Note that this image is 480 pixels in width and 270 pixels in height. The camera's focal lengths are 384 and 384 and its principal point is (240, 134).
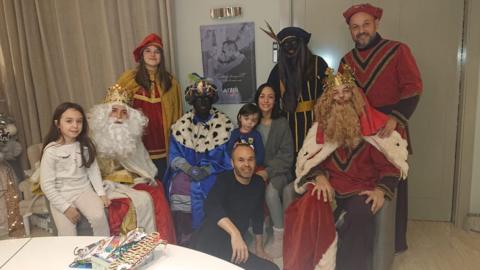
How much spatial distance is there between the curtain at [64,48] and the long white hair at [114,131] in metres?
0.79

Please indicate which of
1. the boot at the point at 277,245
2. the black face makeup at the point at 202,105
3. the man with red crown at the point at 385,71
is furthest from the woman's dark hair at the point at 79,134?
the man with red crown at the point at 385,71

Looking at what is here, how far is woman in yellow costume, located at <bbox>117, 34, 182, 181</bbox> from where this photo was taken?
9.95ft

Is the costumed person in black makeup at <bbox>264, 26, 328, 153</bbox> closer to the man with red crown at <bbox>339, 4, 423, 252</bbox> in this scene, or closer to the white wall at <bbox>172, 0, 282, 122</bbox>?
the man with red crown at <bbox>339, 4, 423, 252</bbox>

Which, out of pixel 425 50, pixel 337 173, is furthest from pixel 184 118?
pixel 425 50

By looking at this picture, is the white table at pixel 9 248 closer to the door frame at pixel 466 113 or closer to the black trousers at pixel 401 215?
the black trousers at pixel 401 215

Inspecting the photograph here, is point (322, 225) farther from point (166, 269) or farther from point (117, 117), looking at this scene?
point (117, 117)

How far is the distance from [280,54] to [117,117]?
129 centimetres

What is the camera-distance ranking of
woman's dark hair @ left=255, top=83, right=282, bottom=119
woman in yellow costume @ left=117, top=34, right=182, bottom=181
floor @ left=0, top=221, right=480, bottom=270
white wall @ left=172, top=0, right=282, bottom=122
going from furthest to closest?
1. white wall @ left=172, top=0, right=282, bottom=122
2. woman in yellow costume @ left=117, top=34, right=182, bottom=181
3. woman's dark hair @ left=255, top=83, right=282, bottom=119
4. floor @ left=0, top=221, right=480, bottom=270

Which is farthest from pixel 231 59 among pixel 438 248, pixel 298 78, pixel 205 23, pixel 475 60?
pixel 438 248

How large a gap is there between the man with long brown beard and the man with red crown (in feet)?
0.86

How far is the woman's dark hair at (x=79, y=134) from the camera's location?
8.02 ft

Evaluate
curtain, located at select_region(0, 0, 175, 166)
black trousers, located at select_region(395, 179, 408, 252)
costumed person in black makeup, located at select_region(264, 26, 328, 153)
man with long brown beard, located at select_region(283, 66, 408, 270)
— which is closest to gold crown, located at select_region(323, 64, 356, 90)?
man with long brown beard, located at select_region(283, 66, 408, 270)

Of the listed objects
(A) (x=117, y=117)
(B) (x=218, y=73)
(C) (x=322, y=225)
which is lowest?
(C) (x=322, y=225)

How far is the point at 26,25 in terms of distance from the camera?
11.7 feet
